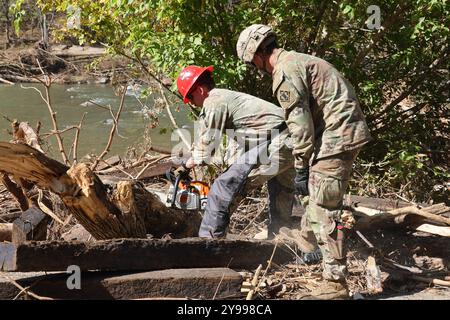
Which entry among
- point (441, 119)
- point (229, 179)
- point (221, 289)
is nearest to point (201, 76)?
point (229, 179)

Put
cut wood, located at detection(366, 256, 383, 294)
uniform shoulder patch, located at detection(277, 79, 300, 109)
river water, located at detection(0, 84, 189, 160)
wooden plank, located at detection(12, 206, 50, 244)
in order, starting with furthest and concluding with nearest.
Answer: river water, located at detection(0, 84, 189, 160), cut wood, located at detection(366, 256, 383, 294), wooden plank, located at detection(12, 206, 50, 244), uniform shoulder patch, located at detection(277, 79, 300, 109)

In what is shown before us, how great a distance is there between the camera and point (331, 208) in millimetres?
4797

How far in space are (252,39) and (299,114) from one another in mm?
746

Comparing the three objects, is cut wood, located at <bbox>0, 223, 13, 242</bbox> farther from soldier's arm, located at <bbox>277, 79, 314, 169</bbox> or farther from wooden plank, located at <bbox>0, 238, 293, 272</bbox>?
soldier's arm, located at <bbox>277, 79, 314, 169</bbox>

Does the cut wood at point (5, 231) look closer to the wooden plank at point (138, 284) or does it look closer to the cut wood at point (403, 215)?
the wooden plank at point (138, 284)

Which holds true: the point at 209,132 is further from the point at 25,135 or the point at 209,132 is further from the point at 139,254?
the point at 25,135

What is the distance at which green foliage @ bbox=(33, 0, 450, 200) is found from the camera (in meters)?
7.13

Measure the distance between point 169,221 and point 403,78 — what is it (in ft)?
15.4

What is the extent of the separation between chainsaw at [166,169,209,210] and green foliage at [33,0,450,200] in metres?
1.69

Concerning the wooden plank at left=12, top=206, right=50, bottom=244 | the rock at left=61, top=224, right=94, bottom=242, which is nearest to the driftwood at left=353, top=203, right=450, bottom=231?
the rock at left=61, top=224, right=94, bottom=242

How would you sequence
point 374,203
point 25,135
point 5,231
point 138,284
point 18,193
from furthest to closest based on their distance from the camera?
1. point 374,203
2. point 25,135
3. point 18,193
4. point 5,231
5. point 138,284

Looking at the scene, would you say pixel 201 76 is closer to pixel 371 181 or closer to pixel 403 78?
pixel 371 181

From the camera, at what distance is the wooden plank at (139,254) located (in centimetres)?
438

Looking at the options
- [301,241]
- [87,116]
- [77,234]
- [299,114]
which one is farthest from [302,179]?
[87,116]
